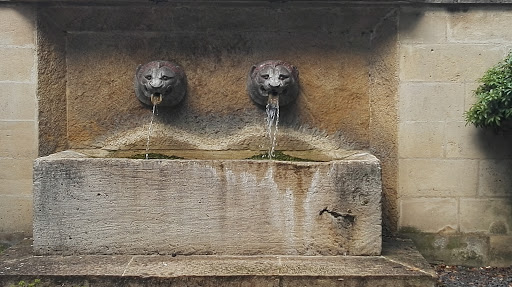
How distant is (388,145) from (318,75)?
0.81 meters

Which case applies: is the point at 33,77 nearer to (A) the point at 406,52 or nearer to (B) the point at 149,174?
(B) the point at 149,174

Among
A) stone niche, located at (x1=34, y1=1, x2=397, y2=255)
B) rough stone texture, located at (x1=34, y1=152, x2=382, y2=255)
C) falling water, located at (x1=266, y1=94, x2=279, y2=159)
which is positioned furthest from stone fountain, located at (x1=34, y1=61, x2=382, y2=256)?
falling water, located at (x1=266, y1=94, x2=279, y2=159)

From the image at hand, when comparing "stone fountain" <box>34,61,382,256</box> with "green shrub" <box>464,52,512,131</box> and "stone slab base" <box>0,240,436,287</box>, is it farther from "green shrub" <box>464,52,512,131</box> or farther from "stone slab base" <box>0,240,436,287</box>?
"green shrub" <box>464,52,512,131</box>

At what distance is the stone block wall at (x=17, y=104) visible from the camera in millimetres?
4074

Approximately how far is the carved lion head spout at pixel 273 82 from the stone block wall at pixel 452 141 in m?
0.84

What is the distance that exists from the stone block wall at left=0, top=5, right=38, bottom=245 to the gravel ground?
3.13 m

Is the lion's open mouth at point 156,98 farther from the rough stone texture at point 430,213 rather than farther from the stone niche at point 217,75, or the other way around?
the rough stone texture at point 430,213

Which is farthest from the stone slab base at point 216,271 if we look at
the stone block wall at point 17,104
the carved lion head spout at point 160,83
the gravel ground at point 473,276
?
the carved lion head spout at point 160,83

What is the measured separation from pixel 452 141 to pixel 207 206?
6.34 feet

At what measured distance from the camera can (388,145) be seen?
13.6ft

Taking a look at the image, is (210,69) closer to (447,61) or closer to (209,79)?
(209,79)

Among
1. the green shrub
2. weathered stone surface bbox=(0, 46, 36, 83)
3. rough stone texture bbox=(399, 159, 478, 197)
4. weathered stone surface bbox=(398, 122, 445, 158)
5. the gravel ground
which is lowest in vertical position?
→ the gravel ground

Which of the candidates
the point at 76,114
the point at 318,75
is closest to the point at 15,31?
the point at 76,114

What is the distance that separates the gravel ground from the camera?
362 centimetres
